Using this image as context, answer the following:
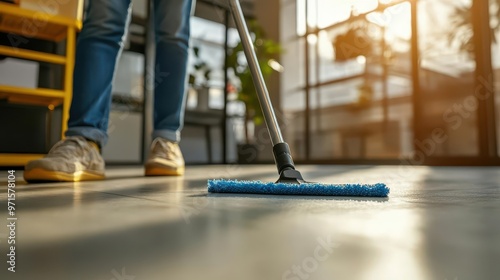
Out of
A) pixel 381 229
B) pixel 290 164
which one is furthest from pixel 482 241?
pixel 290 164

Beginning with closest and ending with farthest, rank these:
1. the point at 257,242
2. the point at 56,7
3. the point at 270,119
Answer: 1. the point at 257,242
2. the point at 270,119
3. the point at 56,7

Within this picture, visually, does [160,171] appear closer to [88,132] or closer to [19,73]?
[88,132]

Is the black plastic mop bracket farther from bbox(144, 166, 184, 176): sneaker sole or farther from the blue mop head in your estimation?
bbox(144, 166, 184, 176): sneaker sole

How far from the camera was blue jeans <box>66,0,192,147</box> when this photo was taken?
3.30 feet

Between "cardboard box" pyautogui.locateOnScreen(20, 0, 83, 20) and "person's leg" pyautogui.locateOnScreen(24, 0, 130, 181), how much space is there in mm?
1350

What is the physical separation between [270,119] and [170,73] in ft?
1.81

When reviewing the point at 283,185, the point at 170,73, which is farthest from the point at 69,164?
the point at 283,185

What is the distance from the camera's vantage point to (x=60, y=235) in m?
0.30

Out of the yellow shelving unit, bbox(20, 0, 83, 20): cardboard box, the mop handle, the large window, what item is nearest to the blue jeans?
the mop handle

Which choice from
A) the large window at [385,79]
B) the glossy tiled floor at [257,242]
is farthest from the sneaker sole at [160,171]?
the large window at [385,79]

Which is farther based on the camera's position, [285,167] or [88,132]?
[88,132]

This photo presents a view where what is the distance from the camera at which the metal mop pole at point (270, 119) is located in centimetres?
65

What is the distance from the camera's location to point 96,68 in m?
1.02

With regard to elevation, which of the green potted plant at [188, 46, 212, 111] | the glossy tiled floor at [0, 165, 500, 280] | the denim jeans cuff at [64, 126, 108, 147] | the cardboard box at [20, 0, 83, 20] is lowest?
the glossy tiled floor at [0, 165, 500, 280]
